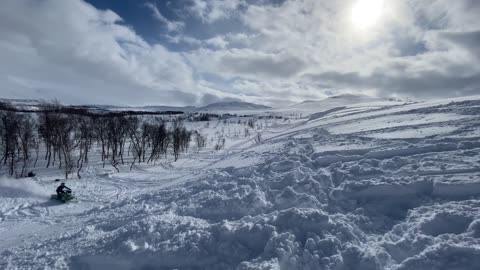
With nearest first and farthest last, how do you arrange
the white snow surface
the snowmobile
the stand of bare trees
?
the white snow surface < the snowmobile < the stand of bare trees

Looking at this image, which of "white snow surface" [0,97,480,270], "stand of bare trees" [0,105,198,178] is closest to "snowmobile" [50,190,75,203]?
"white snow surface" [0,97,480,270]

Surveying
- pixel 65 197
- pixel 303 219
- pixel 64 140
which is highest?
pixel 303 219

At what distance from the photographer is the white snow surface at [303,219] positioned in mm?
6984

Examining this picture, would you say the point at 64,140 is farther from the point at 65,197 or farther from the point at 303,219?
the point at 303,219

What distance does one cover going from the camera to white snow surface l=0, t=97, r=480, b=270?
6.98 metres

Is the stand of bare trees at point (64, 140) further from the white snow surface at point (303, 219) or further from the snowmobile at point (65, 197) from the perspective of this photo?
the white snow surface at point (303, 219)

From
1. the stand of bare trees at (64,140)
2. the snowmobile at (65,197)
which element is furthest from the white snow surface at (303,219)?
the stand of bare trees at (64,140)

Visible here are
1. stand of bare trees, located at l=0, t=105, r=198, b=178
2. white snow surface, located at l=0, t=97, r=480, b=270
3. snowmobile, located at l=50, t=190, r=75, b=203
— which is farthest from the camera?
stand of bare trees, located at l=0, t=105, r=198, b=178

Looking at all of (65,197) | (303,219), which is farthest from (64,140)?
(303,219)

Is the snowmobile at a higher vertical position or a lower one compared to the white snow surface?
lower

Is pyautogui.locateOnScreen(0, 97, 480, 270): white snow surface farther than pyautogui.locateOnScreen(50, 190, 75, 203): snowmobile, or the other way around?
pyautogui.locateOnScreen(50, 190, 75, 203): snowmobile

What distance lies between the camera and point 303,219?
27.4 ft

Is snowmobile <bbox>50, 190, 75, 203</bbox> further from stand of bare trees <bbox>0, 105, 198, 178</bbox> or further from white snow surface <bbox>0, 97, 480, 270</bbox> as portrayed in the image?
stand of bare trees <bbox>0, 105, 198, 178</bbox>

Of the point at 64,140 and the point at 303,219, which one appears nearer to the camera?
the point at 303,219
